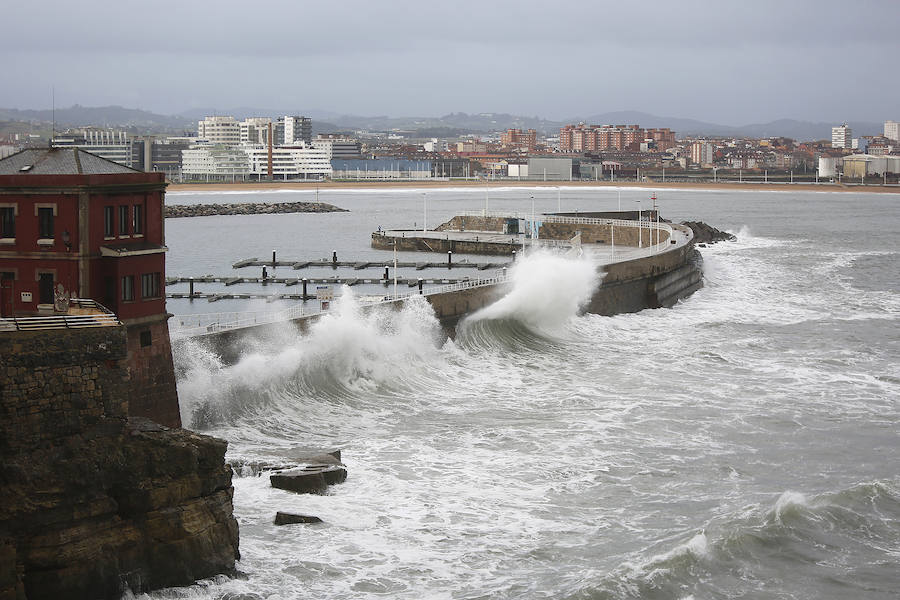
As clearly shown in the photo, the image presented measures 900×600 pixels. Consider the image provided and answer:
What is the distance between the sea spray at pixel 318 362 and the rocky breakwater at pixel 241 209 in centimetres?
7272

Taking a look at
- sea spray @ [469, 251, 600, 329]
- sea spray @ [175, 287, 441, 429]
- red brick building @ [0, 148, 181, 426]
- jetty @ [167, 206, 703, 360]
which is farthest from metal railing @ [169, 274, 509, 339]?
red brick building @ [0, 148, 181, 426]

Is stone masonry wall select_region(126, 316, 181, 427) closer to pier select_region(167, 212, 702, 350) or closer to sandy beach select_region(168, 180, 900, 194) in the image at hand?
pier select_region(167, 212, 702, 350)

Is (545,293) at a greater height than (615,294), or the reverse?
(545,293)

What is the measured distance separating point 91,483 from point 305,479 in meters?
4.46

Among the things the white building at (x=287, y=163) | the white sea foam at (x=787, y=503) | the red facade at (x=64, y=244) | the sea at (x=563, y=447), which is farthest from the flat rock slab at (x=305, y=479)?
the white building at (x=287, y=163)

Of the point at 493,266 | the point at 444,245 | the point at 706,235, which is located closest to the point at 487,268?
the point at 493,266

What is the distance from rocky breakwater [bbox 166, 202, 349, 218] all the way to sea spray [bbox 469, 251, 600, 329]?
6485cm

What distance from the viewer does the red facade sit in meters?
15.6

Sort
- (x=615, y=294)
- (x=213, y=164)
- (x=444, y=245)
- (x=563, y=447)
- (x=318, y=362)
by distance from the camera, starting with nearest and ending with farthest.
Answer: (x=563, y=447) → (x=318, y=362) → (x=615, y=294) → (x=444, y=245) → (x=213, y=164)

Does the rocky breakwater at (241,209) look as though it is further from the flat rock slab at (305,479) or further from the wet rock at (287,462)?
the flat rock slab at (305,479)

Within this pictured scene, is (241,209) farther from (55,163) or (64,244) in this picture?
(64,244)

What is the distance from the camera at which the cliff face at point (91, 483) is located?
37.6ft

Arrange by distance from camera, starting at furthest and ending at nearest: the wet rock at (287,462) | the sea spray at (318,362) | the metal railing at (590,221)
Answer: the metal railing at (590,221) < the sea spray at (318,362) < the wet rock at (287,462)

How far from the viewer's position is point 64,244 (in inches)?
616
